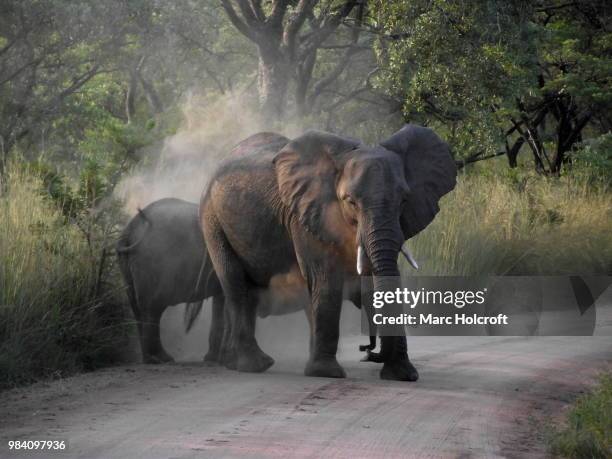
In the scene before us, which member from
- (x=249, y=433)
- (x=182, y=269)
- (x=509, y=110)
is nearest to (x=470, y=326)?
(x=182, y=269)

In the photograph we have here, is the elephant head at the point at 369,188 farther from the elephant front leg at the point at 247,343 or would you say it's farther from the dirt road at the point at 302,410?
the elephant front leg at the point at 247,343

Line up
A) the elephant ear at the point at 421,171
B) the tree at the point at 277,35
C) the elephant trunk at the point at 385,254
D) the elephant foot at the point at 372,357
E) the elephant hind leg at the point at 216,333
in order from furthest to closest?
the tree at the point at 277,35
the elephant hind leg at the point at 216,333
the elephant foot at the point at 372,357
the elephant ear at the point at 421,171
the elephant trunk at the point at 385,254

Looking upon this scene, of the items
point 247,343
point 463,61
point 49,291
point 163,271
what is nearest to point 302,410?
point 247,343

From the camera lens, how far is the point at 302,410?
29.2 ft

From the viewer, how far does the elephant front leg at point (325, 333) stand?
10.9 m

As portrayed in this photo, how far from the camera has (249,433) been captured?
7.97m

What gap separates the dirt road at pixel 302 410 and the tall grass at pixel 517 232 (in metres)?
5.04

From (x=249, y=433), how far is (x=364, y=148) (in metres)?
3.69

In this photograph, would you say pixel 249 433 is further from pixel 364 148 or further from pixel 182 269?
pixel 182 269

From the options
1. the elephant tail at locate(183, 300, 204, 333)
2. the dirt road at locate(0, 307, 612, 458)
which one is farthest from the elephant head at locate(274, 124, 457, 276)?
the elephant tail at locate(183, 300, 204, 333)

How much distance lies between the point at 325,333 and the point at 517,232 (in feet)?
30.3

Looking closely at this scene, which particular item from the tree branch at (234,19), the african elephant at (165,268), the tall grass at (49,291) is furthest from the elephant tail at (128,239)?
the tree branch at (234,19)

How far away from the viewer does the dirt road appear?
768 cm

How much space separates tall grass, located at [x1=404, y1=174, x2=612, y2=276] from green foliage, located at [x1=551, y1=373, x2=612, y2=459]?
8.36 m
